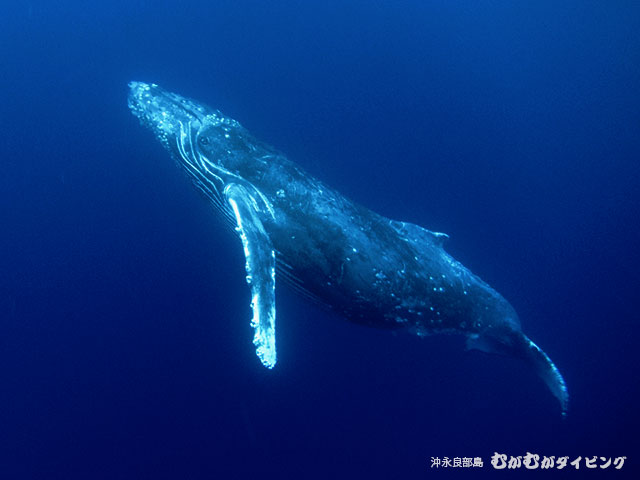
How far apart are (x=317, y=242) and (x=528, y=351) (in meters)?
4.85

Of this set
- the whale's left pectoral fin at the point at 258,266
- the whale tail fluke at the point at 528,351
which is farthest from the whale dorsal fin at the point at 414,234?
the whale's left pectoral fin at the point at 258,266

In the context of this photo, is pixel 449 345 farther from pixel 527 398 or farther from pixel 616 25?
pixel 616 25

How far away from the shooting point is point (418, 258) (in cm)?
711

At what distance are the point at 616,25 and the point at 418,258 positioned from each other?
952 inches

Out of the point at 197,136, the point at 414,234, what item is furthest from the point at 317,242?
the point at 197,136

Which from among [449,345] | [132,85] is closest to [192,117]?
[132,85]

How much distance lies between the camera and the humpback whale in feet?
21.3

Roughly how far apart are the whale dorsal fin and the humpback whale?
0.08 ft

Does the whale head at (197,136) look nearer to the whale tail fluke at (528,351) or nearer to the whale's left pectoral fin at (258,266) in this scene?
the whale's left pectoral fin at (258,266)

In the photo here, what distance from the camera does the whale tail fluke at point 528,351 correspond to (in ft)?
26.0

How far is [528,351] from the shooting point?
806 centimetres

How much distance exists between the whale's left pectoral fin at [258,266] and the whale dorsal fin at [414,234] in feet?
7.88

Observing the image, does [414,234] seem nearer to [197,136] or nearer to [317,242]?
[317,242]

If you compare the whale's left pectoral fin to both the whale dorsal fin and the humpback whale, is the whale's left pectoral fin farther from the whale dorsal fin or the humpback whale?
the whale dorsal fin
